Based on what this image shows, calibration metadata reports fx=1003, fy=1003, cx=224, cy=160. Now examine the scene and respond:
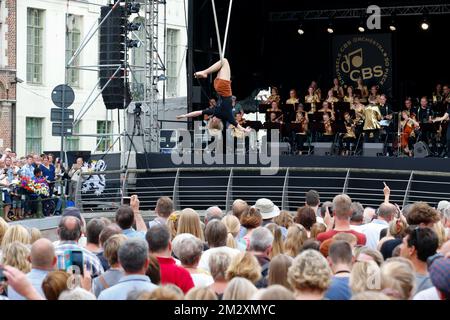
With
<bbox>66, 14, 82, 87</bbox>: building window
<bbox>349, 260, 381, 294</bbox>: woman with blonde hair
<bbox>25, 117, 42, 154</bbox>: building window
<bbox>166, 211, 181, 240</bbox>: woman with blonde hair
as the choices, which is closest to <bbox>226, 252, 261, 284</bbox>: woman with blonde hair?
<bbox>349, 260, 381, 294</bbox>: woman with blonde hair

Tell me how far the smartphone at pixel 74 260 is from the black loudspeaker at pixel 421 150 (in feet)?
45.1

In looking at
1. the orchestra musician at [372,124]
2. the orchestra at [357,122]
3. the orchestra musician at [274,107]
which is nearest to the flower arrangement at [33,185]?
the orchestra at [357,122]

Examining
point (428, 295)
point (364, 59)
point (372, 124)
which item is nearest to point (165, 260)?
point (428, 295)

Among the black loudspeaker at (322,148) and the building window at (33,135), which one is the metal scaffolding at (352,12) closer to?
the black loudspeaker at (322,148)

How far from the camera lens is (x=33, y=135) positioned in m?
33.5

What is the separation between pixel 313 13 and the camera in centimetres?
2492

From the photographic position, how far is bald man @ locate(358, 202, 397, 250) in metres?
8.82

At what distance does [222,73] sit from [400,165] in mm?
5134

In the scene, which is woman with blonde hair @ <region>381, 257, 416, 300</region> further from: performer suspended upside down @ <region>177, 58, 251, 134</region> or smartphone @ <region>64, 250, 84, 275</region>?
performer suspended upside down @ <region>177, 58, 251, 134</region>

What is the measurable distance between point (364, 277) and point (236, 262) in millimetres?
851

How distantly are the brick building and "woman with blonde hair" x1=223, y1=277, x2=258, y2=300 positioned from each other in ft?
90.9

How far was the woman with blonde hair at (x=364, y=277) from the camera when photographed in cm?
560

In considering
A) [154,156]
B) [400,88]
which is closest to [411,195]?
[154,156]

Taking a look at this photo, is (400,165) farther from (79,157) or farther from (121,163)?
(79,157)
